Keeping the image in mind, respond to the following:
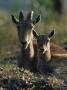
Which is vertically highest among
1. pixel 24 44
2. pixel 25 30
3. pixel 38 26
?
pixel 25 30

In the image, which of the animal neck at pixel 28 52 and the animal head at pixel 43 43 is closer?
the animal head at pixel 43 43

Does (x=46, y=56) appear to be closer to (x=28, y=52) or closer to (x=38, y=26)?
(x=28, y=52)

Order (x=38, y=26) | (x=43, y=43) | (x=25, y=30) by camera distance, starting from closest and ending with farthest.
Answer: (x=43, y=43), (x=25, y=30), (x=38, y=26)

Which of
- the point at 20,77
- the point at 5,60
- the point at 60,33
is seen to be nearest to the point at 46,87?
the point at 20,77

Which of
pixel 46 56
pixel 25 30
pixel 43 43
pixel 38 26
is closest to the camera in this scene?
pixel 43 43

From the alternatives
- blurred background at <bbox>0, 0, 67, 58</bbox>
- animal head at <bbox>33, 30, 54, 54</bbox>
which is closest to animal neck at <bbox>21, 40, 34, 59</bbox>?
animal head at <bbox>33, 30, 54, 54</bbox>

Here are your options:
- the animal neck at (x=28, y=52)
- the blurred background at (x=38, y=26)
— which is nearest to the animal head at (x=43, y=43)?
the animal neck at (x=28, y=52)

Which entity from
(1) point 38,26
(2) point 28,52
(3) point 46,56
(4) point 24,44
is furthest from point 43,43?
(1) point 38,26

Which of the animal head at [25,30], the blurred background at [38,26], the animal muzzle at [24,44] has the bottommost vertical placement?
the blurred background at [38,26]

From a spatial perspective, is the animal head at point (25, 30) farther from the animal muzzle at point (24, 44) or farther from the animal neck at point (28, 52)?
the animal neck at point (28, 52)

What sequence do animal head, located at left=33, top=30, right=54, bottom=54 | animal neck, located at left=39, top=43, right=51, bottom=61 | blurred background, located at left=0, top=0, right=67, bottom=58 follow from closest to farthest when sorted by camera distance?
animal head, located at left=33, top=30, right=54, bottom=54 < animal neck, located at left=39, top=43, right=51, bottom=61 < blurred background, located at left=0, top=0, right=67, bottom=58

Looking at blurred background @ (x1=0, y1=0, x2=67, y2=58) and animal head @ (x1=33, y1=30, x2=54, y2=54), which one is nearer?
animal head @ (x1=33, y1=30, x2=54, y2=54)

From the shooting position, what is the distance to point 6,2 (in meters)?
52.0

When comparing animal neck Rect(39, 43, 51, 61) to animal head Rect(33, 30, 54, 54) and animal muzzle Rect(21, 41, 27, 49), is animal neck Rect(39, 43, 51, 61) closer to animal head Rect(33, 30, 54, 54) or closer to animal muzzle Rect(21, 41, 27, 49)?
animal head Rect(33, 30, 54, 54)
